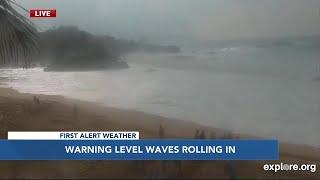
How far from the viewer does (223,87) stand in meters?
2.88

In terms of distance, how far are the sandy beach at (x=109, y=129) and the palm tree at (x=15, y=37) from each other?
0.25 m

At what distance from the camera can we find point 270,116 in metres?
2.85

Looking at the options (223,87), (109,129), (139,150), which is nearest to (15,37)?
(109,129)

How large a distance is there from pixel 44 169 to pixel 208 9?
1.55 m

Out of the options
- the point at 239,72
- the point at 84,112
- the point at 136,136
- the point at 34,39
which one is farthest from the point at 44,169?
the point at 239,72

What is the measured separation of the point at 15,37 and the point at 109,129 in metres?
0.93

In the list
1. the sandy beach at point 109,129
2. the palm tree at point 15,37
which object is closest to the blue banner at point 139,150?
the sandy beach at point 109,129

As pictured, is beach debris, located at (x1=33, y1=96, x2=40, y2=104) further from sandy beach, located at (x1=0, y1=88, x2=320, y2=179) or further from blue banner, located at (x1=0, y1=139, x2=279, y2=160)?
blue banner, located at (x1=0, y1=139, x2=279, y2=160)

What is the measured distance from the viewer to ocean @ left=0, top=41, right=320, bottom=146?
283 centimetres

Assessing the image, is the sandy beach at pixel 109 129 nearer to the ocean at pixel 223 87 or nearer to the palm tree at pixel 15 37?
the ocean at pixel 223 87

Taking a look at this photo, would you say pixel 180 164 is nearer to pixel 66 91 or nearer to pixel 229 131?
pixel 229 131

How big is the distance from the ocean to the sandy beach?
0.19 ft

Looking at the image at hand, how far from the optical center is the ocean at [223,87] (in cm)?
283

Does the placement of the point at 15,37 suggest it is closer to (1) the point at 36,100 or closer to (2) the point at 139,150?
(1) the point at 36,100
